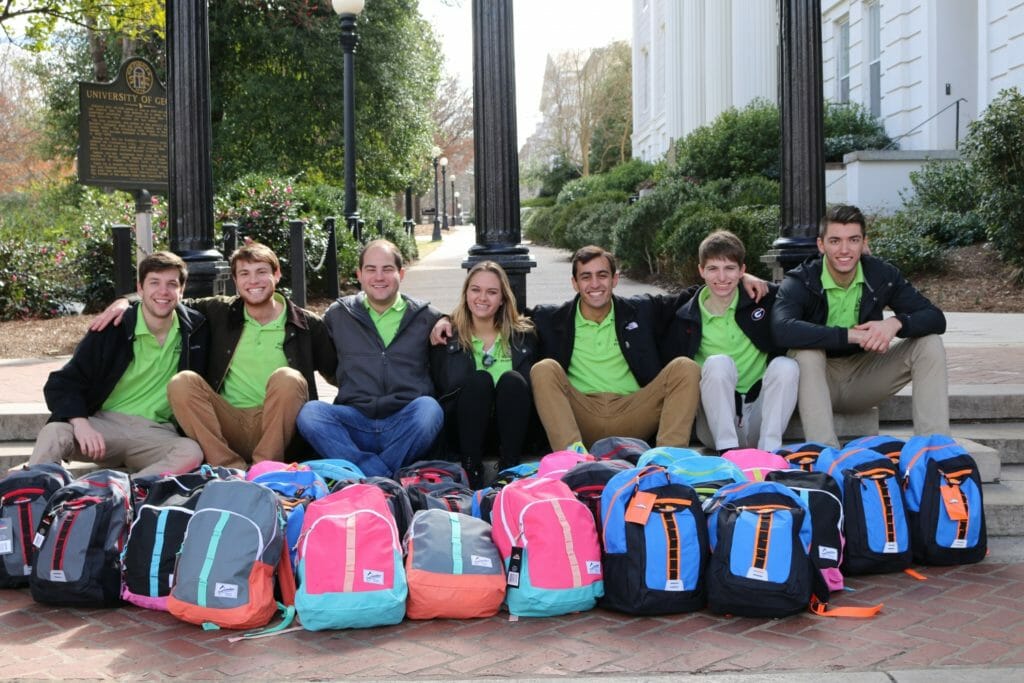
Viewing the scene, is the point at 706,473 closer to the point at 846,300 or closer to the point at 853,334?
the point at 853,334

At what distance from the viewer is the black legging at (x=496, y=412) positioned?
5.21 meters

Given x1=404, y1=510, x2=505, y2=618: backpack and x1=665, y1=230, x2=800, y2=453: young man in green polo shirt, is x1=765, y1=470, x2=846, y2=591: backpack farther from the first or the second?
x1=404, y1=510, x2=505, y2=618: backpack

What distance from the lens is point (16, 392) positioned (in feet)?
24.9

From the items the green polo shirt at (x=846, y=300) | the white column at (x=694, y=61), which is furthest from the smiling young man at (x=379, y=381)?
the white column at (x=694, y=61)

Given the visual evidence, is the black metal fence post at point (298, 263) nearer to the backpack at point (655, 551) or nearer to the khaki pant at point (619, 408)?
the khaki pant at point (619, 408)

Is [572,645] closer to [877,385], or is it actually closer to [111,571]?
[111,571]

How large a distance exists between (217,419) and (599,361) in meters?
2.00

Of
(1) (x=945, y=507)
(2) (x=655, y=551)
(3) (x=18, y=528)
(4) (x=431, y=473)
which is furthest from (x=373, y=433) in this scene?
(1) (x=945, y=507)

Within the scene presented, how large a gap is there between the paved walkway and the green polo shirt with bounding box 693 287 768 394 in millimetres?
1471

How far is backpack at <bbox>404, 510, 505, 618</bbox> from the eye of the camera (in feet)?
13.1

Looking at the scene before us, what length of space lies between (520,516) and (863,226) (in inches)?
104

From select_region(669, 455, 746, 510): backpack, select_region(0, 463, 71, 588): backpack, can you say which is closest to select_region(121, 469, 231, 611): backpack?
select_region(0, 463, 71, 588): backpack

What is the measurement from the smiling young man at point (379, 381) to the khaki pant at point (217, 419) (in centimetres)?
9

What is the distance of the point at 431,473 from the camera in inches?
196
